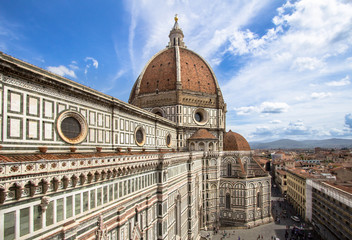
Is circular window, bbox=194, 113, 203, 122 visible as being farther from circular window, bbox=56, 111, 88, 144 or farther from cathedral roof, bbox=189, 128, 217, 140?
circular window, bbox=56, 111, 88, 144

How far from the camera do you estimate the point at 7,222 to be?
8.77 meters

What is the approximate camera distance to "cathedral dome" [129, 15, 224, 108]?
42.8 metres

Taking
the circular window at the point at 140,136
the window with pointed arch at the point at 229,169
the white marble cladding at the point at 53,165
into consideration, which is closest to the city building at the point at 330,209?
the window with pointed arch at the point at 229,169

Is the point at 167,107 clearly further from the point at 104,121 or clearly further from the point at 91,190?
the point at 91,190

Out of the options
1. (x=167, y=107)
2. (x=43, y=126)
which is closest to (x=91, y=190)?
(x=43, y=126)

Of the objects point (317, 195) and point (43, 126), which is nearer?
point (43, 126)

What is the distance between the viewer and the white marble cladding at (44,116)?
11211 mm

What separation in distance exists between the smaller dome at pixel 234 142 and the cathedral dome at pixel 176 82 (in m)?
7.74

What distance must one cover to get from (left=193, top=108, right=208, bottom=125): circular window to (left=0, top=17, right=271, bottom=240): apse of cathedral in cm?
252

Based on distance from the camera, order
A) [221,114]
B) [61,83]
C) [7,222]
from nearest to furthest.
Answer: [7,222] < [61,83] < [221,114]

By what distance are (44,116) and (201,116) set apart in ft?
111

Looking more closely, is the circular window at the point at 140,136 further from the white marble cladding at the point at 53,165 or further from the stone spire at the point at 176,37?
the stone spire at the point at 176,37

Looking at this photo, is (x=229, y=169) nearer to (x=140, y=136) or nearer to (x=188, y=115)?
(x=188, y=115)

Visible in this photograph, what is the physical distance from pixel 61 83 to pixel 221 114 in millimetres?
35450
